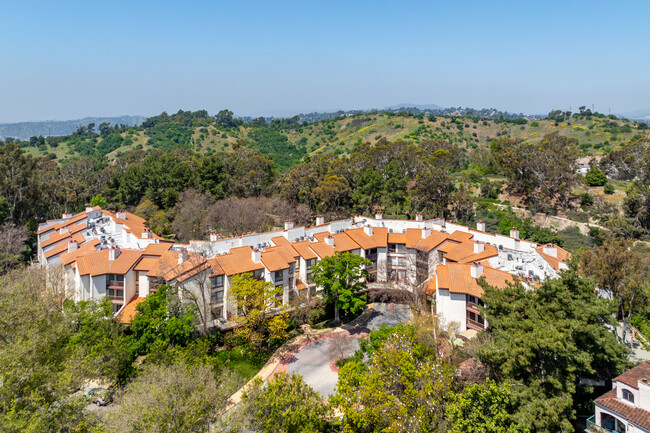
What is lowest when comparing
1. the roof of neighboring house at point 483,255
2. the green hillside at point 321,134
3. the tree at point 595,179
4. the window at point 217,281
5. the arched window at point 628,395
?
the arched window at point 628,395

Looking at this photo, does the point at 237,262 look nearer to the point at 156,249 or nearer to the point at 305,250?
the point at 305,250

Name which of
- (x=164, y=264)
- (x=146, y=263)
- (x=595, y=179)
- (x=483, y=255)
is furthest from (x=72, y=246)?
(x=595, y=179)

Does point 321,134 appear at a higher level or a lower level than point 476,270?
higher

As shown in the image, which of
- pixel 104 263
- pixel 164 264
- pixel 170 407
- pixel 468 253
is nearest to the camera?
pixel 170 407

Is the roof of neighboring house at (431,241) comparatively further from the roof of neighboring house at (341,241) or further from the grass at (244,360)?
the grass at (244,360)

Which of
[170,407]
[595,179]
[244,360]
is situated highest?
[595,179]

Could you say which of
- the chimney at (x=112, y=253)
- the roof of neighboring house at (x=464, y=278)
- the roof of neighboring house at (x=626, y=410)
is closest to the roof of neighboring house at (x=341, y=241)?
the roof of neighboring house at (x=464, y=278)

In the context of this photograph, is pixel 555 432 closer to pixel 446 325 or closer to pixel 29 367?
pixel 446 325

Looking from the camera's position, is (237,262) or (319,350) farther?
(237,262)
